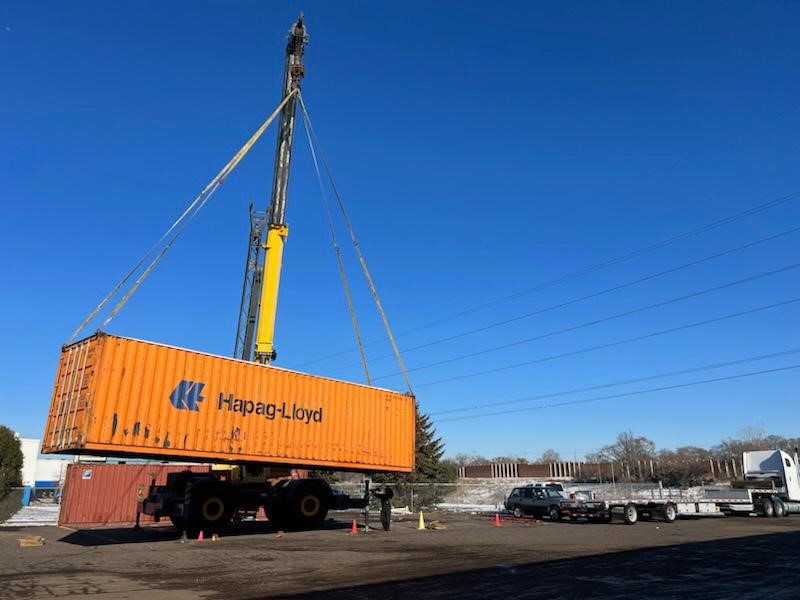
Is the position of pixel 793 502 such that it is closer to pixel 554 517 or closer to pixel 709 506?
pixel 709 506

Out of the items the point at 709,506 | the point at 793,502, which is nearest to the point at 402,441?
the point at 709,506

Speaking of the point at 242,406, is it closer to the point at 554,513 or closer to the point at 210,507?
the point at 210,507

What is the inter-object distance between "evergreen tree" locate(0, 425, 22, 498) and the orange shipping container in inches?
791

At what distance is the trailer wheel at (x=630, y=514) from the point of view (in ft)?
73.6

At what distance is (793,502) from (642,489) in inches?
384

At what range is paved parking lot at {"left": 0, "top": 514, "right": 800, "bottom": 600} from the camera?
26.7 ft

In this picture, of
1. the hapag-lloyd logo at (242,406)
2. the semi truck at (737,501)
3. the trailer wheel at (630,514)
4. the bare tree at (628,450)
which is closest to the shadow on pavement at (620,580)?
the hapag-lloyd logo at (242,406)

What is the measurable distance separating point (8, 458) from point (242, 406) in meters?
23.1

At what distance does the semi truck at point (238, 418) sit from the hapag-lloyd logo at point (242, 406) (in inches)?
1.2

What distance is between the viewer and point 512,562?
11.1 meters

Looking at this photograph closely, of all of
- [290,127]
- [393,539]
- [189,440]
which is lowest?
[393,539]

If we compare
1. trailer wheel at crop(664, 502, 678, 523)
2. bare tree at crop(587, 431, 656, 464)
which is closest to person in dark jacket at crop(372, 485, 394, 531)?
trailer wheel at crop(664, 502, 678, 523)

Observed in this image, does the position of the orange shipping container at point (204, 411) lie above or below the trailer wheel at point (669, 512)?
above

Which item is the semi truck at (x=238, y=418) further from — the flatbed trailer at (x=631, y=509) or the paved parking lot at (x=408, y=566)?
the flatbed trailer at (x=631, y=509)
